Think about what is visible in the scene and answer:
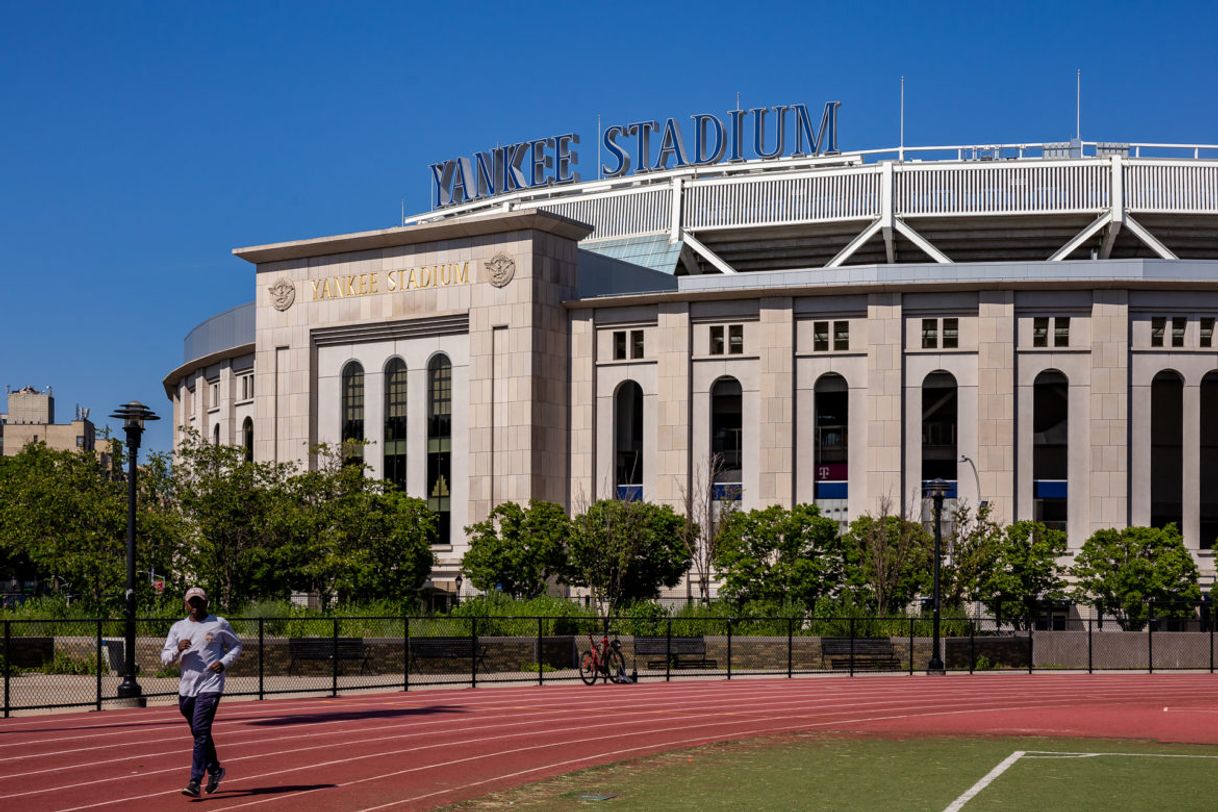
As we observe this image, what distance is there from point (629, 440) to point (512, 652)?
1538 inches

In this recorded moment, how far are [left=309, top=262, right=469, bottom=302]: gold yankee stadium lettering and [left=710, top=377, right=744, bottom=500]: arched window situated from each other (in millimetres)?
13463

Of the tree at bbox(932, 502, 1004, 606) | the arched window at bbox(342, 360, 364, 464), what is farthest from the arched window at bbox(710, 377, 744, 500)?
the arched window at bbox(342, 360, 364, 464)

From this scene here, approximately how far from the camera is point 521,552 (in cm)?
7050

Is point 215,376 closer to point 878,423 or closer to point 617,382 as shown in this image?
point 617,382

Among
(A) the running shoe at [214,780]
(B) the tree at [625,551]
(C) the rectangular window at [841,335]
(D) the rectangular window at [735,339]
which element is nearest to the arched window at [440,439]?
(B) the tree at [625,551]

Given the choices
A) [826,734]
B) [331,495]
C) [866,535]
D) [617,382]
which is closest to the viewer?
[826,734]

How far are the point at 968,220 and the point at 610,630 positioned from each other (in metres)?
42.8

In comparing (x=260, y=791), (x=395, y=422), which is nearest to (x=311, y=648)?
(x=260, y=791)

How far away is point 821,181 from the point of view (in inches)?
3484

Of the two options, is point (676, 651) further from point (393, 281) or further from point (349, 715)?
point (393, 281)

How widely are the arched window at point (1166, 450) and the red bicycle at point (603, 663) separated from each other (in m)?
41.1

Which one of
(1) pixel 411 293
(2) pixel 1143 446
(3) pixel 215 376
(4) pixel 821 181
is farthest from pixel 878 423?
(3) pixel 215 376

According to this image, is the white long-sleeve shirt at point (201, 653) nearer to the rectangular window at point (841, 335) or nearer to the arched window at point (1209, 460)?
the rectangular window at point (841, 335)

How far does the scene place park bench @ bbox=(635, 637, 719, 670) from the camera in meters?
45.8
